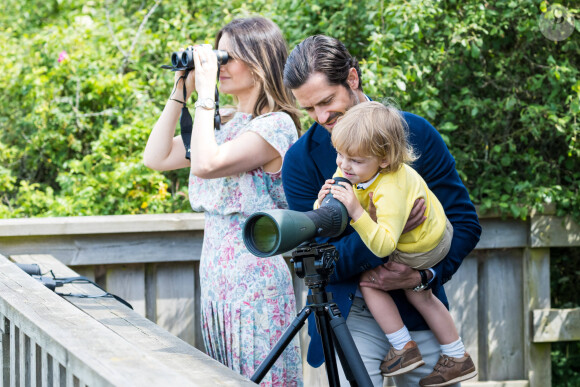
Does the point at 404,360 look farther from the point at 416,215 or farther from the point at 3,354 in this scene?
the point at 3,354

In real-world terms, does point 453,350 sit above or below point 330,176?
below

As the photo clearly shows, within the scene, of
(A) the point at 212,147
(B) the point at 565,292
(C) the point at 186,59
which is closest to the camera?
(A) the point at 212,147

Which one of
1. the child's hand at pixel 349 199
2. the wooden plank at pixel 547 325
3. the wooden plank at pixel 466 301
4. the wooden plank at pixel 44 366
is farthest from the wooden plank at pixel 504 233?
the wooden plank at pixel 44 366

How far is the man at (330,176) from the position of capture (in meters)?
2.30

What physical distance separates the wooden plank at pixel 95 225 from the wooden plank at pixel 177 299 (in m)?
0.19

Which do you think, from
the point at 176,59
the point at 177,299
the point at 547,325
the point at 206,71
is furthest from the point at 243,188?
the point at 547,325

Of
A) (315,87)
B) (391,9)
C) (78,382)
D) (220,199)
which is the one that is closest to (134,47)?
(391,9)

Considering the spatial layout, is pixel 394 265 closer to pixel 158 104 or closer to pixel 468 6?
pixel 468 6

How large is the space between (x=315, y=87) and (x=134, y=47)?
3.63 meters

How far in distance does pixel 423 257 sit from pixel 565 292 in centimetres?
336

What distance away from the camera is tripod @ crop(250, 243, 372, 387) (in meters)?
2.01

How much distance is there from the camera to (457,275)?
4035mm

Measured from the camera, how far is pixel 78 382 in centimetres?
187

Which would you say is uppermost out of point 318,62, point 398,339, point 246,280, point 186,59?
point 186,59
